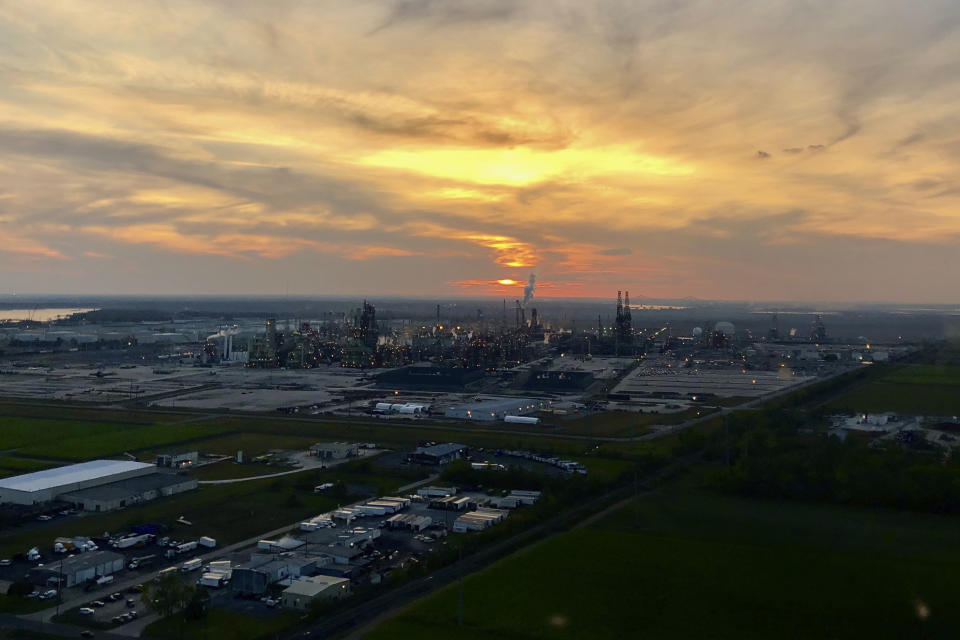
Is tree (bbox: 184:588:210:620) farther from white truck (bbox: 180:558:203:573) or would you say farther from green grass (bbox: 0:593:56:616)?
green grass (bbox: 0:593:56:616)

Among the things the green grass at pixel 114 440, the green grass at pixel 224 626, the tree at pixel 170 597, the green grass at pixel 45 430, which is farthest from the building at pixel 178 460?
the green grass at pixel 224 626

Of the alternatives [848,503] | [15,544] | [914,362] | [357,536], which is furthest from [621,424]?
[914,362]

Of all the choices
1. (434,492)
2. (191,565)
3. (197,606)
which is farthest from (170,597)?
(434,492)

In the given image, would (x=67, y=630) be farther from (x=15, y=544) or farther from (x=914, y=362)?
(x=914, y=362)

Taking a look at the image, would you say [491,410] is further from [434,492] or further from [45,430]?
[45,430]

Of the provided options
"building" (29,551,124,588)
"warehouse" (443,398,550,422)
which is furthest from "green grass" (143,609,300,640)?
"warehouse" (443,398,550,422)

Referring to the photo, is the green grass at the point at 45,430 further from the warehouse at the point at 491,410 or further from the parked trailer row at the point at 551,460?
the parked trailer row at the point at 551,460
